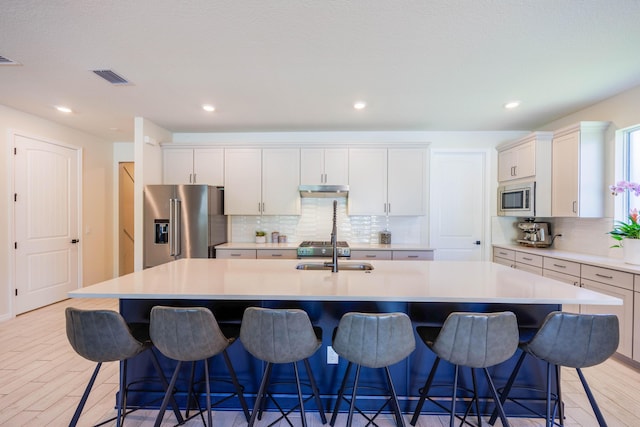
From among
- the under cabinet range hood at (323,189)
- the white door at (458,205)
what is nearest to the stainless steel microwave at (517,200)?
the white door at (458,205)

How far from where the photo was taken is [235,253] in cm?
403

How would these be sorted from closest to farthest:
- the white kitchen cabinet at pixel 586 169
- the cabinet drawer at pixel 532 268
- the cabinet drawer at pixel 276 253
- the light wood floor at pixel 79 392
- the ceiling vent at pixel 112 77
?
1. the light wood floor at pixel 79 392
2. the ceiling vent at pixel 112 77
3. the white kitchen cabinet at pixel 586 169
4. the cabinet drawer at pixel 532 268
5. the cabinet drawer at pixel 276 253

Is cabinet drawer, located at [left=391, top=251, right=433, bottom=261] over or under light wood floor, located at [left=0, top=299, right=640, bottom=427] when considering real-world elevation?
over

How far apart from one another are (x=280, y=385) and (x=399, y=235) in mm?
3023

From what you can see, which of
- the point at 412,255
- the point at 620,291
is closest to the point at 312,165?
the point at 412,255

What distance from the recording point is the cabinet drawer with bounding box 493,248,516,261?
12.7ft

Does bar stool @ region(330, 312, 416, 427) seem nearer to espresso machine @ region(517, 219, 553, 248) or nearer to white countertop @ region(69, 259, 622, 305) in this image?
white countertop @ region(69, 259, 622, 305)

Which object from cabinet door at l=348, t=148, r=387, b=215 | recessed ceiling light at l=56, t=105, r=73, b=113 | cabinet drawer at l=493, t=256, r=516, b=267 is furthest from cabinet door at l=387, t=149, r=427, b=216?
recessed ceiling light at l=56, t=105, r=73, b=113

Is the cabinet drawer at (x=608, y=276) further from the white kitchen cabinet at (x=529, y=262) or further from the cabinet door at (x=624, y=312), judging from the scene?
the white kitchen cabinet at (x=529, y=262)

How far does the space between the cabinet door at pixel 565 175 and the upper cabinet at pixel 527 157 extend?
88mm

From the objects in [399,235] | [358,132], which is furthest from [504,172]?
[358,132]

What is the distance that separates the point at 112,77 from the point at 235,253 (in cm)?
234

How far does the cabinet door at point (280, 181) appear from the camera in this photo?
167 inches

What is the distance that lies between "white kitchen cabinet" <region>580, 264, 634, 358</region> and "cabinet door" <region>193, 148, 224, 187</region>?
4360 millimetres
